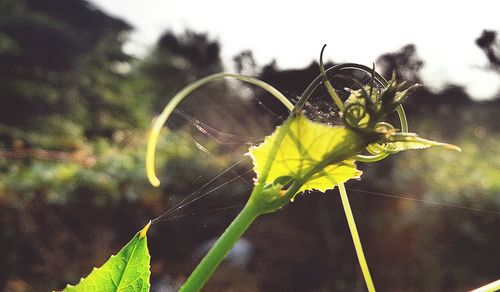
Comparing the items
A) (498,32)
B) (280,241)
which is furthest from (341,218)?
(498,32)

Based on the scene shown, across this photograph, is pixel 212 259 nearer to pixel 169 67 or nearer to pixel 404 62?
pixel 404 62

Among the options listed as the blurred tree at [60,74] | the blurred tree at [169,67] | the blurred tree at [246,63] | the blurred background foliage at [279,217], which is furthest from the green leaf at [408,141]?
the blurred tree at [169,67]

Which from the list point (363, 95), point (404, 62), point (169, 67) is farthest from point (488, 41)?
point (169, 67)

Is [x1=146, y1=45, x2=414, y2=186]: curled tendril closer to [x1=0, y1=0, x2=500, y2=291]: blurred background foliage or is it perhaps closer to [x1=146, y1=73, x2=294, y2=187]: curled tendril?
[x1=146, y1=73, x2=294, y2=187]: curled tendril

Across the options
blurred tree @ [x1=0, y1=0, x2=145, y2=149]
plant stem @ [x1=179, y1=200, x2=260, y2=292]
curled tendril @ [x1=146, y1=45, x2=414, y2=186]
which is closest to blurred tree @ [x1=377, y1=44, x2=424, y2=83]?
curled tendril @ [x1=146, y1=45, x2=414, y2=186]

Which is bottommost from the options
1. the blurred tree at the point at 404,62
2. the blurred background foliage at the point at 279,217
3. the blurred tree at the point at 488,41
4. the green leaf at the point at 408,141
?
the green leaf at the point at 408,141

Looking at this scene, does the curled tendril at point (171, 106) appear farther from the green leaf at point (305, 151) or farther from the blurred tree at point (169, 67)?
Result: the blurred tree at point (169, 67)
